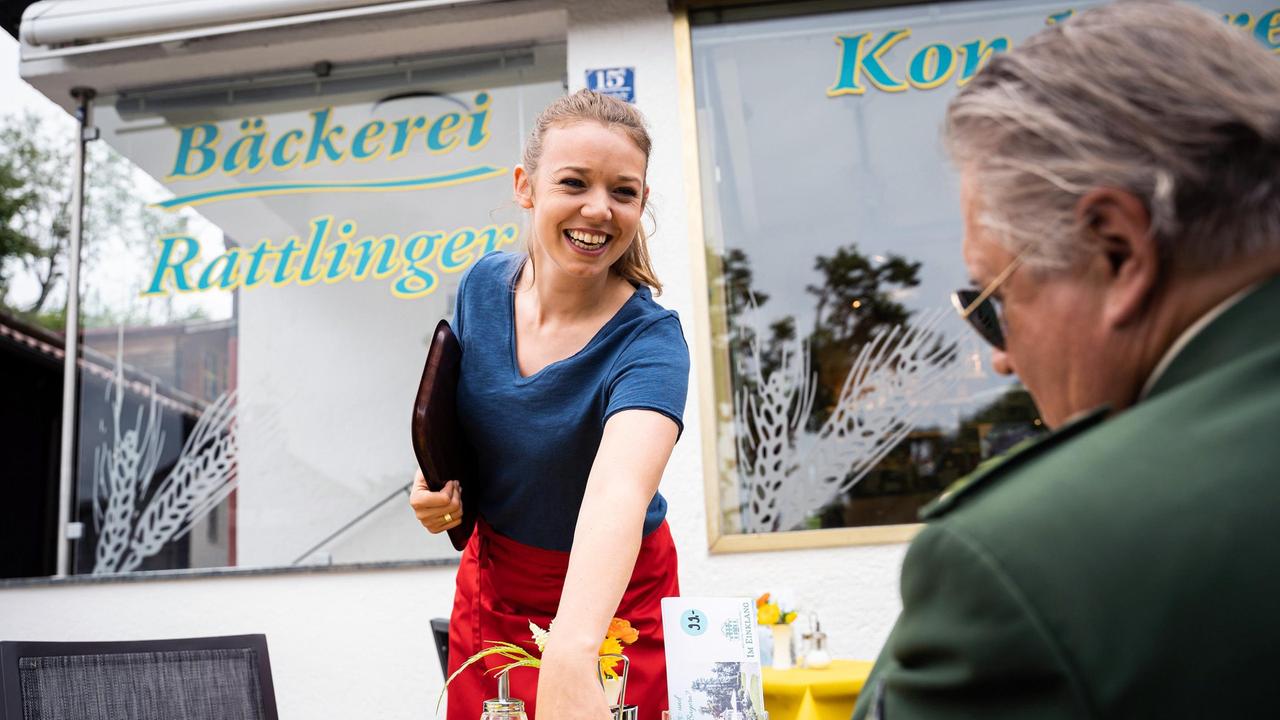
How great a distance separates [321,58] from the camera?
4258mm

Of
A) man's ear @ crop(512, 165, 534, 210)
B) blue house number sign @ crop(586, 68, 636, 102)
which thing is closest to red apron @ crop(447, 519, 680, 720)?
man's ear @ crop(512, 165, 534, 210)

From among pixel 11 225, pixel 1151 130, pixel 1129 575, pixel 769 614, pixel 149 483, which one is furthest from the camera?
pixel 11 225

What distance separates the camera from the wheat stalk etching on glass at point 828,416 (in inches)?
143

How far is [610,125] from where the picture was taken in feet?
5.15

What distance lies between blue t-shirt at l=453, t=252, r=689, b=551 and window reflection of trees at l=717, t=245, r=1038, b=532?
82.2 inches

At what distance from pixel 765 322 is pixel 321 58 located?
2229 millimetres

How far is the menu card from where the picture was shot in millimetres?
1247

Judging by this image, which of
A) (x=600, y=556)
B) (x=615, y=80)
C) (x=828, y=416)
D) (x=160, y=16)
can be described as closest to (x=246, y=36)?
(x=160, y=16)

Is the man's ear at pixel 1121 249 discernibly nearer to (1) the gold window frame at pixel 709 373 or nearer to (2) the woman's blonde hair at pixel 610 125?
(2) the woman's blonde hair at pixel 610 125

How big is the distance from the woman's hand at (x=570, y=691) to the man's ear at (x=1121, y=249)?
0.70m

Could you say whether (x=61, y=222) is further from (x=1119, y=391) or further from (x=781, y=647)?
(x=1119, y=391)

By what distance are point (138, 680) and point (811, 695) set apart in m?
1.67

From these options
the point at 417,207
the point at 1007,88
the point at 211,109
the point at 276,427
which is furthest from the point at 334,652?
the point at 1007,88

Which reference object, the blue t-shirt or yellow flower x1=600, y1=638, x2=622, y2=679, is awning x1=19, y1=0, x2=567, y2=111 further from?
yellow flower x1=600, y1=638, x2=622, y2=679
